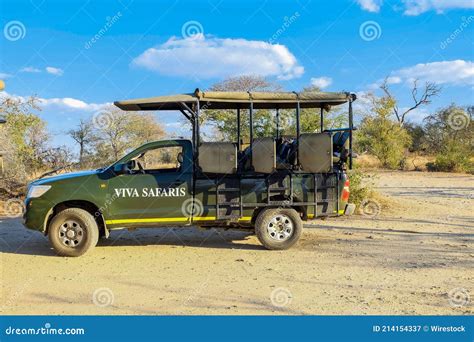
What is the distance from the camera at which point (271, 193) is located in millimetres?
8047

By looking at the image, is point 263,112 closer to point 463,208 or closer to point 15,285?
point 463,208

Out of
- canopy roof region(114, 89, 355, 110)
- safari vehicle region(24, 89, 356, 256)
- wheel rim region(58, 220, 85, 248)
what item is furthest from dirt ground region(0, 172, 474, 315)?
canopy roof region(114, 89, 355, 110)

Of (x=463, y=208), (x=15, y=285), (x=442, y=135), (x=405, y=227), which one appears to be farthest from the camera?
(x=442, y=135)

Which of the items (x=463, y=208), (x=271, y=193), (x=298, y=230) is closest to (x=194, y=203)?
(x=271, y=193)

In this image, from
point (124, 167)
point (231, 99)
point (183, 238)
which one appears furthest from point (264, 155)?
point (183, 238)

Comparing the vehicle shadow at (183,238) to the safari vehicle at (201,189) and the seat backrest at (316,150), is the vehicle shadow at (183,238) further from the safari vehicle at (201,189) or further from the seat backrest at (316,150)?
the seat backrest at (316,150)

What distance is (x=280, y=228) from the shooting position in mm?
8055

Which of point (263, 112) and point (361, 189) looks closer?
point (361, 189)

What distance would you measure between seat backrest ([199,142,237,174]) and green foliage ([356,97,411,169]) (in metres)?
22.1

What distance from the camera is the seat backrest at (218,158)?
7715mm

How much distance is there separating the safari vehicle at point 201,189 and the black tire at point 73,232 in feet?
0.05

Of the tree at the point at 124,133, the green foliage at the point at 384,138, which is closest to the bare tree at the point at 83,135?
the tree at the point at 124,133

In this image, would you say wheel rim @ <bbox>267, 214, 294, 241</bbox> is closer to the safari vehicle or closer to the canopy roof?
the safari vehicle

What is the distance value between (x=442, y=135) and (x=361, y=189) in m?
26.3
